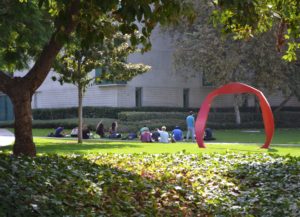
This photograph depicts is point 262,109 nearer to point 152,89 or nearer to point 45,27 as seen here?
point 45,27

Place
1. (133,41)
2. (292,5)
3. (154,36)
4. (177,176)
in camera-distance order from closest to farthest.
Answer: (133,41) → (177,176) → (292,5) → (154,36)

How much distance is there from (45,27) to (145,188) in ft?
32.1

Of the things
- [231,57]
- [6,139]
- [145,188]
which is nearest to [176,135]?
[6,139]

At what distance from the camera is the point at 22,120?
12180 mm

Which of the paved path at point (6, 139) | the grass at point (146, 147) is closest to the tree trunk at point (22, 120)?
the grass at point (146, 147)

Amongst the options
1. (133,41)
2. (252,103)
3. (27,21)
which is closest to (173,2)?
(133,41)

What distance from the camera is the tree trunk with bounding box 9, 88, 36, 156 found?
39.9 feet

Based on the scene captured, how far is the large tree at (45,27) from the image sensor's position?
8.34 metres

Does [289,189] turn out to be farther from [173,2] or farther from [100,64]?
[100,64]

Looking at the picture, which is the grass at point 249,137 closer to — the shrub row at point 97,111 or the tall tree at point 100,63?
the shrub row at point 97,111

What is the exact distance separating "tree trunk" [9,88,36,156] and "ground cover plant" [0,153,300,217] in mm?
1220

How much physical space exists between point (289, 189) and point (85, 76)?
17352 mm

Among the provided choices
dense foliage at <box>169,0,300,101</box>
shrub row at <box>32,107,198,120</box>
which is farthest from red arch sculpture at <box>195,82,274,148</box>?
shrub row at <box>32,107,198,120</box>

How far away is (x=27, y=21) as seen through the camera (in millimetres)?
16484
